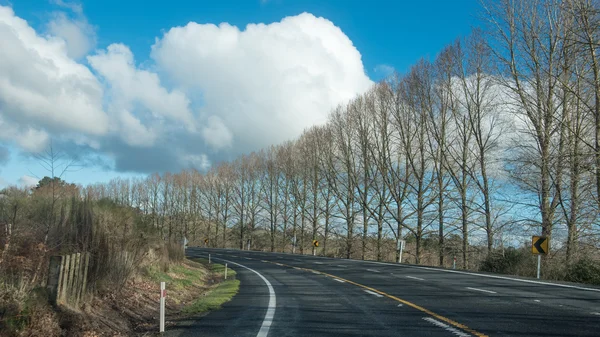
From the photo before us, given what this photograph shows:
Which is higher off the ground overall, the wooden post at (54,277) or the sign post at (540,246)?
the sign post at (540,246)

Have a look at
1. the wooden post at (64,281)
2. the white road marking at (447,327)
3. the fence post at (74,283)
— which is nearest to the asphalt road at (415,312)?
the white road marking at (447,327)

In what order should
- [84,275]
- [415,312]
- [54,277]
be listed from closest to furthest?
1. [54,277]
2. [415,312]
3. [84,275]

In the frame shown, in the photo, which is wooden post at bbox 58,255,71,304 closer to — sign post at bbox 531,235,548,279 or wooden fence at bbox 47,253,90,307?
wooden fence at bbox 47,253,90,307

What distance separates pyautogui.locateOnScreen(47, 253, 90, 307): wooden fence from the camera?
8.51 m

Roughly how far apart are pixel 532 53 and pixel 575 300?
1783cm

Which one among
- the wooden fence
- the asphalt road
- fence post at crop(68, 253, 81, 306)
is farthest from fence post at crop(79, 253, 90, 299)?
the asphalt road

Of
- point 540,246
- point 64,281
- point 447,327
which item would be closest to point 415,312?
point 447,327

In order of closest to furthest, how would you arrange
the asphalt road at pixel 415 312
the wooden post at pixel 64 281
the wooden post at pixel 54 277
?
the asphalt road at pixel 415 312 → the wooden post at pixel 54 277 → the wooden post at pixel 64 281

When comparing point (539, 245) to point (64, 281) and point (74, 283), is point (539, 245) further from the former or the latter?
point (64, 281)

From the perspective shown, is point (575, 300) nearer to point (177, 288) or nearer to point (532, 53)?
point (177, 288)

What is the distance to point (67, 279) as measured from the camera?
8961 millimetres

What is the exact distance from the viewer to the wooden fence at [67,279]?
335 inches

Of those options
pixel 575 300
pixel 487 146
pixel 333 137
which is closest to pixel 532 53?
pixel 487 146

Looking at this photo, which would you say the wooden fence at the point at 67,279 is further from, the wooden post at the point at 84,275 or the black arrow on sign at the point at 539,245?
the black arrow on sign at the point at 539,245
